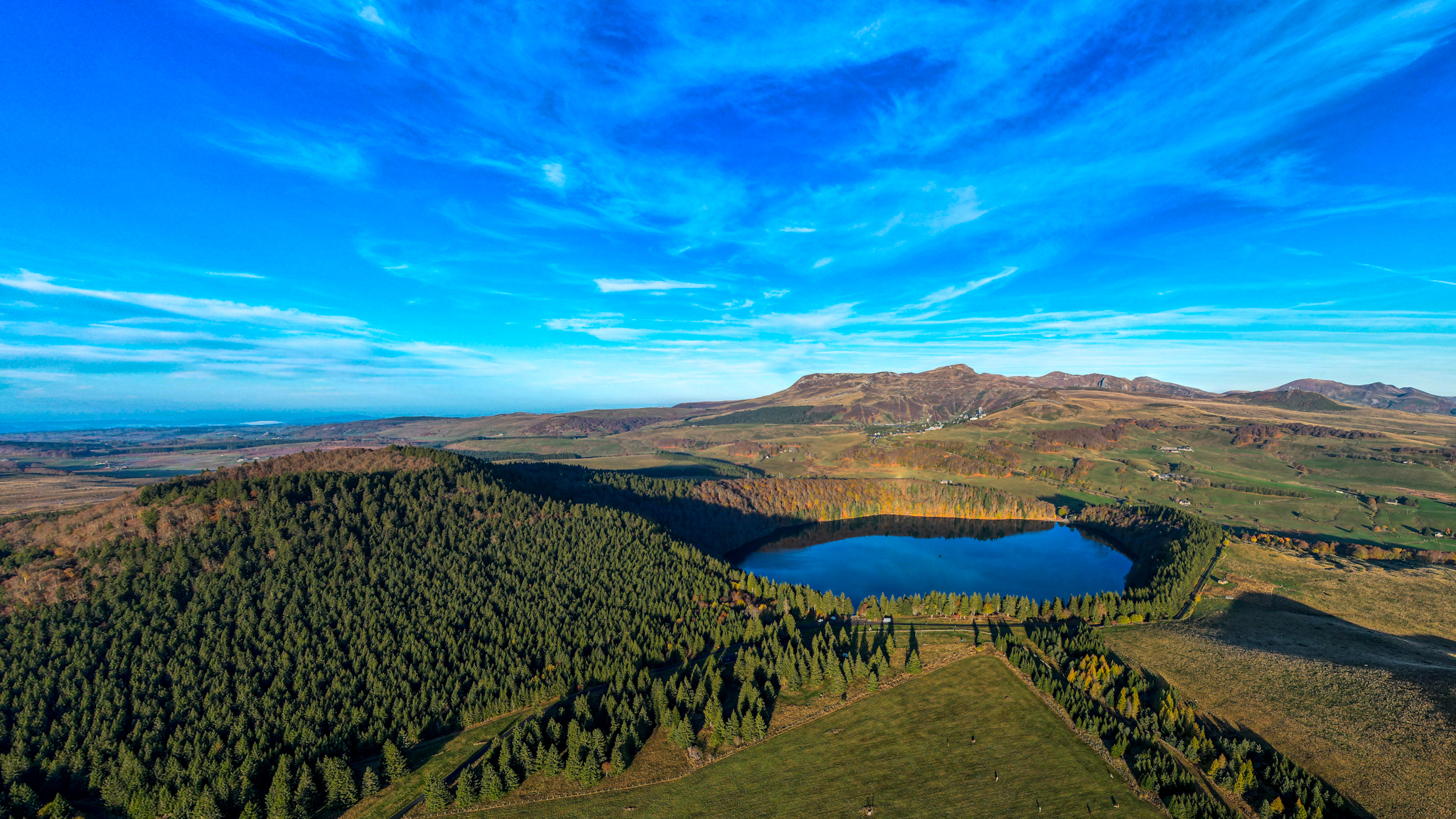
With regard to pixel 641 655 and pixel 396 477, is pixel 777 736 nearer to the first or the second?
pixel 641 655

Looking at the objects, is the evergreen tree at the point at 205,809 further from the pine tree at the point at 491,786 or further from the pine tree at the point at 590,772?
the pine tree at the point at 590,772

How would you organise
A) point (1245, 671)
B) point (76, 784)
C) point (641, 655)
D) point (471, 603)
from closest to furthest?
point (76, 784) → point (1245, 671) → point (641, 655) → point (471, 603)

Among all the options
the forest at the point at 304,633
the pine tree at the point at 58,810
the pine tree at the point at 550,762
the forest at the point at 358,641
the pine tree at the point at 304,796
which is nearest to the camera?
the pine tree at the point at 58,810

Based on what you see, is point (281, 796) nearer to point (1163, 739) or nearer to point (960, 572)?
point (1163, 739)

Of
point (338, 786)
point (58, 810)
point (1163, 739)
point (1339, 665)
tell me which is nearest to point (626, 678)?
point (338, 786)

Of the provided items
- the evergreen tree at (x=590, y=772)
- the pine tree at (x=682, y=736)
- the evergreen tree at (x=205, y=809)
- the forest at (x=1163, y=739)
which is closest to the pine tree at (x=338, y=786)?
the evergreen tree at (x=205, y=809)

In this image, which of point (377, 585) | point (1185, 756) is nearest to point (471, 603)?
point (377, 585)

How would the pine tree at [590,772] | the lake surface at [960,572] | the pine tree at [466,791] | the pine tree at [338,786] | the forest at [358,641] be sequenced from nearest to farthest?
the pine tree at [466,791]
the pine tree at [338,786]
the pine tree at [590,772]
the forest at [358,641]
the lake surface at [960,572]
